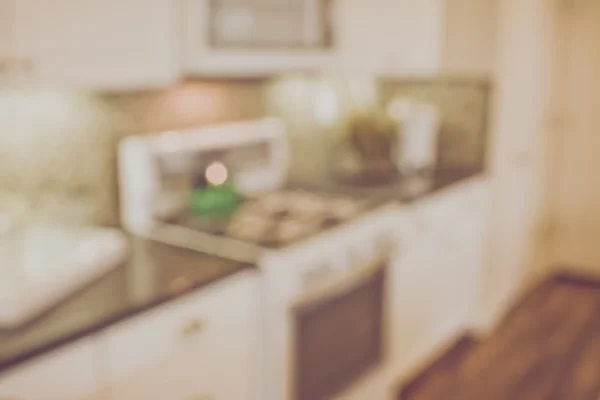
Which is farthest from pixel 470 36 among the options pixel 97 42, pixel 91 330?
pixel 91 330

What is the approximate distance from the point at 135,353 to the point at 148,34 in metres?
0.87

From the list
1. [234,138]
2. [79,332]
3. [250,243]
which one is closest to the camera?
[79,332]

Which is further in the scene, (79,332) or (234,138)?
(234,138)

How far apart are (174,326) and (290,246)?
46 centimetres

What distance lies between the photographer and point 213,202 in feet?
7.46

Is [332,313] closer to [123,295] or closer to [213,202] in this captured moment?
[213,202]

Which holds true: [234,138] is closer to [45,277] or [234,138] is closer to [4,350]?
[45,277]

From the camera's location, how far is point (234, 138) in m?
2.51

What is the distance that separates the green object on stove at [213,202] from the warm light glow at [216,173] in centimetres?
6

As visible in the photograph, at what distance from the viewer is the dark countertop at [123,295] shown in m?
1.35

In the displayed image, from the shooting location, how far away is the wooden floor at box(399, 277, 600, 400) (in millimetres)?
2840

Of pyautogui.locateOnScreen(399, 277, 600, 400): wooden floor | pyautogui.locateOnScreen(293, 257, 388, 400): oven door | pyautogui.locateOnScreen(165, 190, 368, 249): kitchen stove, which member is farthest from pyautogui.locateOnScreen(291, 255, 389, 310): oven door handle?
pyautogui.locateOnScreen(399, 277, 600, 400): wooden floor

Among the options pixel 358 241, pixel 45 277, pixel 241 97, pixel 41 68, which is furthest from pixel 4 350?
pixel 241 97

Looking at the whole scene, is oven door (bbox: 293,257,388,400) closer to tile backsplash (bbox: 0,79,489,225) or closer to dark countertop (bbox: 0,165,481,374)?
dark countertop (bbox: 0,165,481,374)
